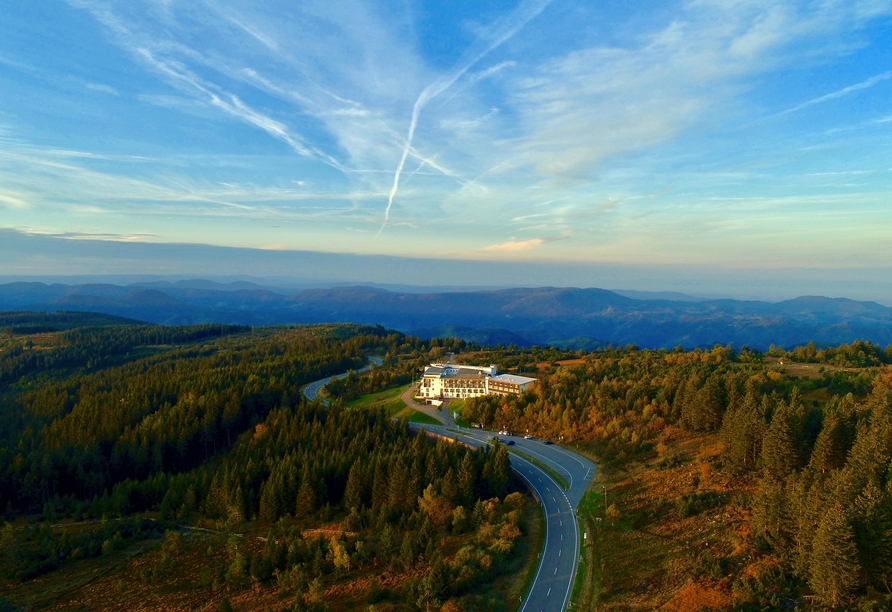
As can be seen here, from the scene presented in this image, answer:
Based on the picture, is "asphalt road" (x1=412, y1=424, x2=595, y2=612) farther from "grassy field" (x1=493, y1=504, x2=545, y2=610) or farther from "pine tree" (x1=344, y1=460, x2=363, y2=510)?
"pine tree" (x1=344, y1=460, x2=363, y2=510)

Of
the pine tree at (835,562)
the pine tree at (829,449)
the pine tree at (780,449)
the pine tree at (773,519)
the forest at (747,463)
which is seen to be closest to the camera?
the pine tree at (835,562)

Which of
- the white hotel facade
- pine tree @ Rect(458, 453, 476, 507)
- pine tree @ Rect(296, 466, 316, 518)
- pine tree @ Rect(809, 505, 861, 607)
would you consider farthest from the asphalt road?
pine tree @ Rect(296, 466, 316, 518)

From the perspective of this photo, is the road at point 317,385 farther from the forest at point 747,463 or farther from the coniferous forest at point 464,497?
the forest at point 747,463

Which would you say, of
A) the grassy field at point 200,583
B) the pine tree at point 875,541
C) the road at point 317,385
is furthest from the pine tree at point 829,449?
the road at point 317,385

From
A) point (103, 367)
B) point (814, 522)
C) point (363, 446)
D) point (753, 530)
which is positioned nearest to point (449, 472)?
point (363, 446)

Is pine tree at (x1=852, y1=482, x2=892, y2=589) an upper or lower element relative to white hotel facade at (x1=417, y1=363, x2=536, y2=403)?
upper

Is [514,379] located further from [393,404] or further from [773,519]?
[773,519]
